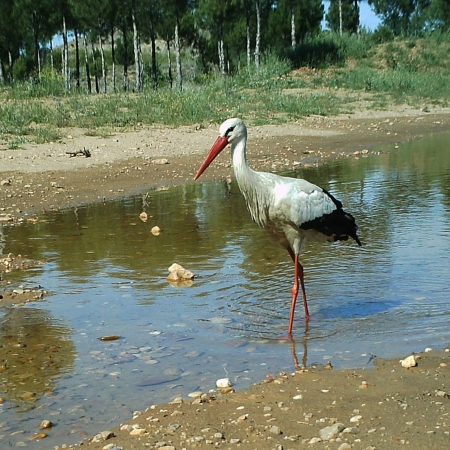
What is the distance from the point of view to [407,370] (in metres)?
4.38

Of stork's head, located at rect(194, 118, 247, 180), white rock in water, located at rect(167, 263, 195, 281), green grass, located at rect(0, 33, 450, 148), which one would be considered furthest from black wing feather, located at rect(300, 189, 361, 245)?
green grass, located at rect(0, 33, 450, 148)

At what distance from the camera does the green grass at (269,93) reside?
57.2 feet

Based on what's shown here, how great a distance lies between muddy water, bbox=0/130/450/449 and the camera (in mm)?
4477

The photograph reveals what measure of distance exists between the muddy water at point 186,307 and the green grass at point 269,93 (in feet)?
22.7

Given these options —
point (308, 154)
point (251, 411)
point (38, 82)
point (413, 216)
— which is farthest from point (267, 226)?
point (38, 82)

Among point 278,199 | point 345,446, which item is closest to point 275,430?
point 345,446

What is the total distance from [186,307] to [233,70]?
33.8 m

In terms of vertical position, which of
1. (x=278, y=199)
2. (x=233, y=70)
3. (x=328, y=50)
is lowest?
(x=278, y=199)

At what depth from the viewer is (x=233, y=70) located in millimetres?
38719

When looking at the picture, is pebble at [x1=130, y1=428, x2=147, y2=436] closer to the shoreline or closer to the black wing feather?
the black wing feather

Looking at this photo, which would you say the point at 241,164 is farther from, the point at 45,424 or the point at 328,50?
the point at 328,50

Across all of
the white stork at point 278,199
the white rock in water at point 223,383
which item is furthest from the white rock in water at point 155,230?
the white rock in water at point 223,383

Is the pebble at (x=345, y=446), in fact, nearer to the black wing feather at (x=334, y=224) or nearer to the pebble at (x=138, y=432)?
the pebble at (x=138, y=432)

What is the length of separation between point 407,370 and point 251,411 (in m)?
1.10
